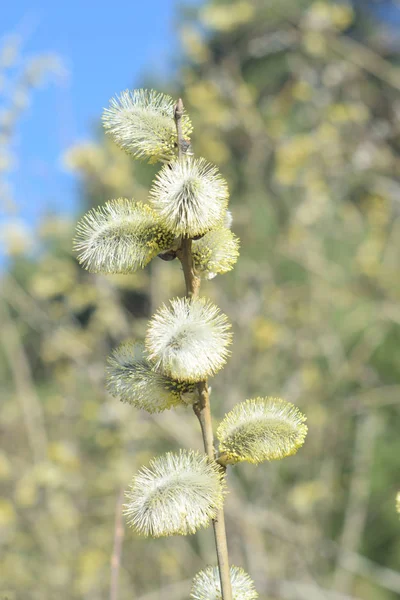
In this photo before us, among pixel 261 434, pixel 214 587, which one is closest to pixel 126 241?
pixel 261 434

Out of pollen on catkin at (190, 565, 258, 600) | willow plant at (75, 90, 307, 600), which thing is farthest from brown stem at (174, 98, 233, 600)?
pollen on catkin at (190, 565, 258, 600)

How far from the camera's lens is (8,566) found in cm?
537

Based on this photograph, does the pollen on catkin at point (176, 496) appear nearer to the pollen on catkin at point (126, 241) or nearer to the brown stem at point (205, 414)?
the brown stem at point (205, 414)

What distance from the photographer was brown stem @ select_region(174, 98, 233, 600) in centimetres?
100

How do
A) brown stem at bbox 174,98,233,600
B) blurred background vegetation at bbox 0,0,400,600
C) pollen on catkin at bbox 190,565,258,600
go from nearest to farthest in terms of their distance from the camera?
brown stem at bbox 174,98,233,600
pollen on catkin at bbox 190,565,258,600
blurred background vegetation at bbox 0,0,400,600

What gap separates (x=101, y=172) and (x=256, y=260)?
1866mm

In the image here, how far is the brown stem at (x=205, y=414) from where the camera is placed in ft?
3.29

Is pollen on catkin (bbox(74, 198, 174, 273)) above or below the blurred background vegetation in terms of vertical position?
below

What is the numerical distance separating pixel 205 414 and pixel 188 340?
125 millimetres

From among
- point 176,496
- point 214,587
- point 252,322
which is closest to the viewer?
point 176,496

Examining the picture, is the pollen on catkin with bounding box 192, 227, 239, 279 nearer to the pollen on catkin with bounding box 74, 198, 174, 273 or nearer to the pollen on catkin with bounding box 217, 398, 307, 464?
the pollen on catkin with bounding box 74, 198, 174, 273

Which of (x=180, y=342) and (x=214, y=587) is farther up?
(x=180, y=342)

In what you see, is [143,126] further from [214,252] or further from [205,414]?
[205,414]

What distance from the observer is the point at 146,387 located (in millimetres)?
1155
